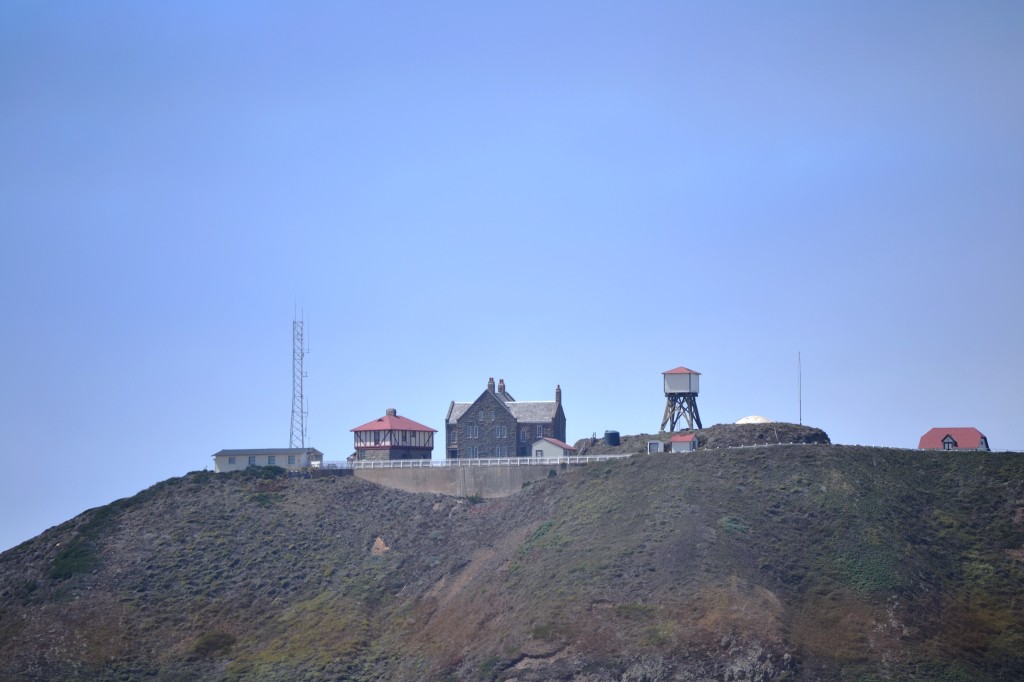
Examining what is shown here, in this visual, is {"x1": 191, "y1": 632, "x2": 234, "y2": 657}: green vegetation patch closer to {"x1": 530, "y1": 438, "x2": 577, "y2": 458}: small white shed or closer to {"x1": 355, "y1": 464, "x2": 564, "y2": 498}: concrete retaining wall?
{"x1": 355, "y1": 464, "x2": 564, "y2": 498}: concrete retaining wall

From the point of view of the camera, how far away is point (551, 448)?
9156cm

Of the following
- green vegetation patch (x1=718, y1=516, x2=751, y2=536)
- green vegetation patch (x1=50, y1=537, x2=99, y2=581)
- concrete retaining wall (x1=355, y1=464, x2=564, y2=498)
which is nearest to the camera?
green vegetation patch (x1=718, y1=516, x2=751, y2=536)

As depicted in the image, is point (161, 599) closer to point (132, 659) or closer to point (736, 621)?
point (132, 659)

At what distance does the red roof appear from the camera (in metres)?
93.9

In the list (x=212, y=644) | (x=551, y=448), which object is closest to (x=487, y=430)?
(x=551, y=448)

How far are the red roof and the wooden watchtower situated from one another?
19411mm

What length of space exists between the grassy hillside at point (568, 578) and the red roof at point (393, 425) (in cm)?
718

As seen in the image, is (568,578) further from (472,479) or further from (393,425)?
(393,425)

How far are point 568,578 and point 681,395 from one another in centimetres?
2664

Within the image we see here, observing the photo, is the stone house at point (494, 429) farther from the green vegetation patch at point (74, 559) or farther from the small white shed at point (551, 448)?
the green vegetation patch at point (74, 559)

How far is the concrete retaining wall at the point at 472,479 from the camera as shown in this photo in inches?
3420

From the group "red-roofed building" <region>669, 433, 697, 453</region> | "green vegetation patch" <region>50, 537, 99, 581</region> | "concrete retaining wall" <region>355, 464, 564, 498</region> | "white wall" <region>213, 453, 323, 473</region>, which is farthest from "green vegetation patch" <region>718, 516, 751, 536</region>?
"green vegetation patch" <region>50, 537, 99, 581</region>

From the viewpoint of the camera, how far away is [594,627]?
63.1 meters

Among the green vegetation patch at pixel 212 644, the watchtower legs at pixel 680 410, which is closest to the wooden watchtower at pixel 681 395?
the watchtower legs at pixel 680 410
